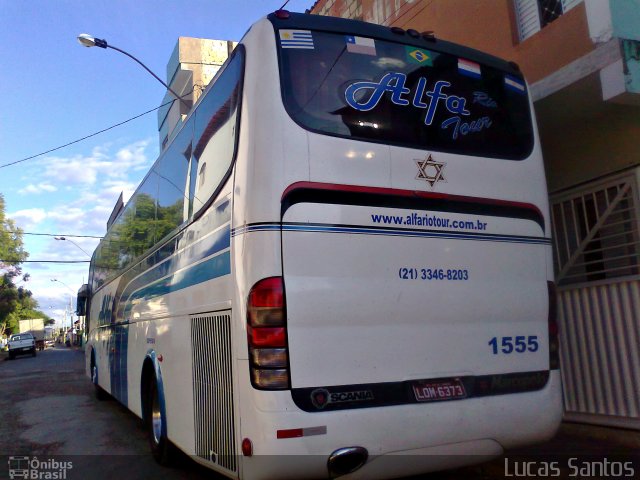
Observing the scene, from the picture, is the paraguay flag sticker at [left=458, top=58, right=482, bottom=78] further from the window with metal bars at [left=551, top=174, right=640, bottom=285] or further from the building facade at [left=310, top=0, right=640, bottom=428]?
the window with metal bars at [left=551, top=174, right=640, bottom=285]

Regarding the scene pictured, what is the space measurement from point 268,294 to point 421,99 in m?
1.92

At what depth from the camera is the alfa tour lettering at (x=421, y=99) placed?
3.95 metres

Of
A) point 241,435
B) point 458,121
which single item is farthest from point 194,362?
point 458,121

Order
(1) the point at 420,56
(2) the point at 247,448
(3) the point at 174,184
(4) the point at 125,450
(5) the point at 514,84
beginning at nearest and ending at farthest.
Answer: (2) the point at 247,448 < (1) the point at 420,56 < (5) the point at 514,84 < (3) the point at 174,184 < (4) the point at 125,450

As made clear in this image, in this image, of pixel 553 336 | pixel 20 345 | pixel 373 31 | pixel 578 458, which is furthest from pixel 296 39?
pixel 20 345

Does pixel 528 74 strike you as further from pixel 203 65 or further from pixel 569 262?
pixel 203 65

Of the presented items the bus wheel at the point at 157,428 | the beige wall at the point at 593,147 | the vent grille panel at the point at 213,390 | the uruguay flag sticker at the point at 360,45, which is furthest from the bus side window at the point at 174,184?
the beige wall at the point at 593,147

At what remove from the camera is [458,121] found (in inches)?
168

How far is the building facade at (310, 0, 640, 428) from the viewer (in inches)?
212

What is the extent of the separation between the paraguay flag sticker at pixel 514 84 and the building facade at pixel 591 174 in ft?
3.14

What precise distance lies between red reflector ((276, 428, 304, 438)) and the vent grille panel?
0.46 meters

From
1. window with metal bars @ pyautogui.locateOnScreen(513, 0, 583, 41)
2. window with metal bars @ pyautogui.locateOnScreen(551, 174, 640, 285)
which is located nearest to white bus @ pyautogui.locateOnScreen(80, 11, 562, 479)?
window with metal bars @ pyautogui.locateOnScreen(551, 174, 640, 285)

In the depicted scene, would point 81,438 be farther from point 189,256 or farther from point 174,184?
point 189,256

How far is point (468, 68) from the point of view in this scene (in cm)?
450
